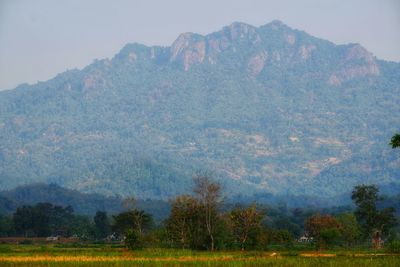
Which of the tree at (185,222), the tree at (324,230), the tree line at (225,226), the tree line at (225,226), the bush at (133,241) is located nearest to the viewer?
the bush at (133,241)

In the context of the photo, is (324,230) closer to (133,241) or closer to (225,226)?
(225,226)

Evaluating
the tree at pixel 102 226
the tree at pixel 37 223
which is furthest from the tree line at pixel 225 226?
the tree at pixel 37 223

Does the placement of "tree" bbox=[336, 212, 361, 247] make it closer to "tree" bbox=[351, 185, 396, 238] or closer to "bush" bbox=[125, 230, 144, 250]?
"tree" bbox=[351, 185, 396, 238]

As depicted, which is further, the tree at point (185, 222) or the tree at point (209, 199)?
the tree at point (185, 222)

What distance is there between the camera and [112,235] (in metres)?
188

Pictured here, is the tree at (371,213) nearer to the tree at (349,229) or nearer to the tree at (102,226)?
the tree at (349,229)

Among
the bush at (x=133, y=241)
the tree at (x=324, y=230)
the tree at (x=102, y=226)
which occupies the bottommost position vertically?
the bush at (x=133, y=241)

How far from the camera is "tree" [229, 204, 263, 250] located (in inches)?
4220

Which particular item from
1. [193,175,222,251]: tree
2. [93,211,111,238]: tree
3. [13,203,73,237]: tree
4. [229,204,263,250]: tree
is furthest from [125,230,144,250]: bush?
[13,203,73,237]: tree

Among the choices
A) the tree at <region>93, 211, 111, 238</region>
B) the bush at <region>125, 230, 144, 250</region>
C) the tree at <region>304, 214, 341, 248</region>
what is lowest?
the bush at <region>125, 230, 144, 250</region>

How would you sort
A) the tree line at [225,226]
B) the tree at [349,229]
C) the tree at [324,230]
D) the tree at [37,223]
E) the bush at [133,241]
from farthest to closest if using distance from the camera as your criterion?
the tree at [37,223], the tree at [349,229], the tree at [324,230], the tree line at [225,226], the bush at [133,241]

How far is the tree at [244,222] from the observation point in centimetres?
10719

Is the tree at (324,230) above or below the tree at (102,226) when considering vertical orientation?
below

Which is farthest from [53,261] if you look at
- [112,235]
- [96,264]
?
[112,235]
